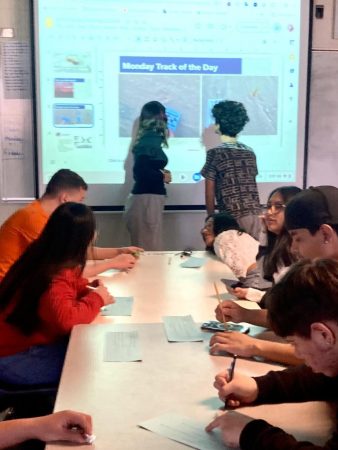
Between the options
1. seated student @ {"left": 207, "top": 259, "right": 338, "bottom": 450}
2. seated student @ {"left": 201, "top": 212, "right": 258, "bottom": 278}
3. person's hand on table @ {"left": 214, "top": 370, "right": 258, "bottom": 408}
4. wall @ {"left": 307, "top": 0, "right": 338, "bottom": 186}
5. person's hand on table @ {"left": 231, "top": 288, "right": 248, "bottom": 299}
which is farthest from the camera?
wall @ {"left": 307, "top": 0, "right": 338, "bottom": 186}

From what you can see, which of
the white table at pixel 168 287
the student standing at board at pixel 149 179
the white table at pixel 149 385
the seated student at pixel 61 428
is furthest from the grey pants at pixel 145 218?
the seated student at pixel 61 428

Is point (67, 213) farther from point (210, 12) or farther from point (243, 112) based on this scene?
point (210, 12)

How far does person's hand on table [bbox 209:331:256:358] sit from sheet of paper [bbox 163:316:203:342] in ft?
0.46

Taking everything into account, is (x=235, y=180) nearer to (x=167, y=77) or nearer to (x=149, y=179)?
(x=149, y=179)

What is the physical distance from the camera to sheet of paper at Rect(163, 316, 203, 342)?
198 centimetres

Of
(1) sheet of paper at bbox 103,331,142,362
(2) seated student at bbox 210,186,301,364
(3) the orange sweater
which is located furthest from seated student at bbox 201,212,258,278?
(1) sheet of paper at bbox 103,331,142,362

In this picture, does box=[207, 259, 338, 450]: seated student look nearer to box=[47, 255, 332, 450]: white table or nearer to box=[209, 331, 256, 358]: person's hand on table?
box=[47, 255, 332, 450]: white table

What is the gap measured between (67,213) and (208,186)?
2229 mm

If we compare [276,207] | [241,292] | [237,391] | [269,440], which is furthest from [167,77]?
[269,440]

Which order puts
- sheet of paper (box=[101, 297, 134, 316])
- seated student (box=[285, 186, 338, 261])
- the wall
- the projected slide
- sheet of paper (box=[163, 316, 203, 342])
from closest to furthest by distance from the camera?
seated student (box=[285, 186, 338, 261]), sheet of paper (box=[163, 316, 203, 342]), sheet of paper (box=[101, 297, 134, 316]), the projected slide, the wall

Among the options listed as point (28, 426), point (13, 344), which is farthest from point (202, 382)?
point (13, 344)

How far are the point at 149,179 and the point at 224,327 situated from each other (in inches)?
99.1

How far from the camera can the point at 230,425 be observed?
1302 mm

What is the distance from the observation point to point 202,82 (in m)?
4.86
